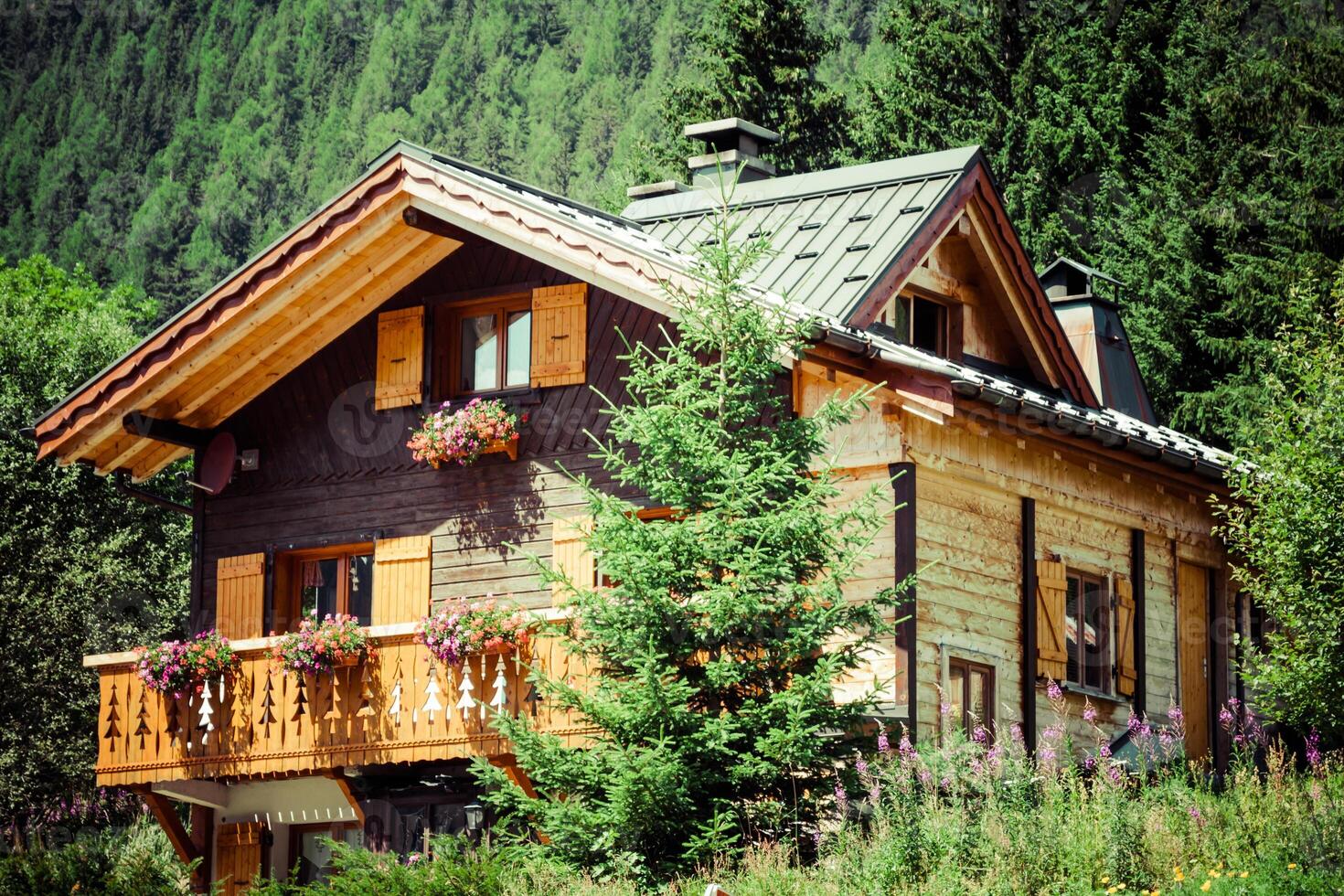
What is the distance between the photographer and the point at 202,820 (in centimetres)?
2236

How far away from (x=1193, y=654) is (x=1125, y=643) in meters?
1.84

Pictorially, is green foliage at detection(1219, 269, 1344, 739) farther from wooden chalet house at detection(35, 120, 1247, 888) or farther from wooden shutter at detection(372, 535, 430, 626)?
wooden shutter at detection(372, 535, 430, 626)

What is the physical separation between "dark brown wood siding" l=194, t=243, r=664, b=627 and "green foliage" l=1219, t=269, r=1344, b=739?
6.53 meters

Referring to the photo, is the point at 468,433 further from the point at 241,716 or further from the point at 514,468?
the point at 241,716

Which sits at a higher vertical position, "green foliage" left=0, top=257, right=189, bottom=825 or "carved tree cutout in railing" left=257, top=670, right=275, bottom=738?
"green foliage" left=0, top=257, right=189, bottom=825

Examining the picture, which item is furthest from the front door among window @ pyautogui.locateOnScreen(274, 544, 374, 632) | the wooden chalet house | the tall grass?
window @ pyautogui.locateOnScreen(274, 544, 374, 632)

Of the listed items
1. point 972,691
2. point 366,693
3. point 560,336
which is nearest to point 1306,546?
point 972,691

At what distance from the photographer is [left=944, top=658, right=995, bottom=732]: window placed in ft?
63.5

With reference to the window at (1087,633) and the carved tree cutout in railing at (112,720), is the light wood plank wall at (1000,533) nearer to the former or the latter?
the window at (1087,633)

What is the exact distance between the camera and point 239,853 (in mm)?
21969

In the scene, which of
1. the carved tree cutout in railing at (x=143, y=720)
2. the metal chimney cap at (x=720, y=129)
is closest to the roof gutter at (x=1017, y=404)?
the metal chimney cap at (x=720, y=129)

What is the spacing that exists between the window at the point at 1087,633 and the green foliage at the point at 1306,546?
150 cm

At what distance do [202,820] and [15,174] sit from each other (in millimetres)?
79950

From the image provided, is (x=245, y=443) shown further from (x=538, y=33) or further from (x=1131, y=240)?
(x=538, y=33)
